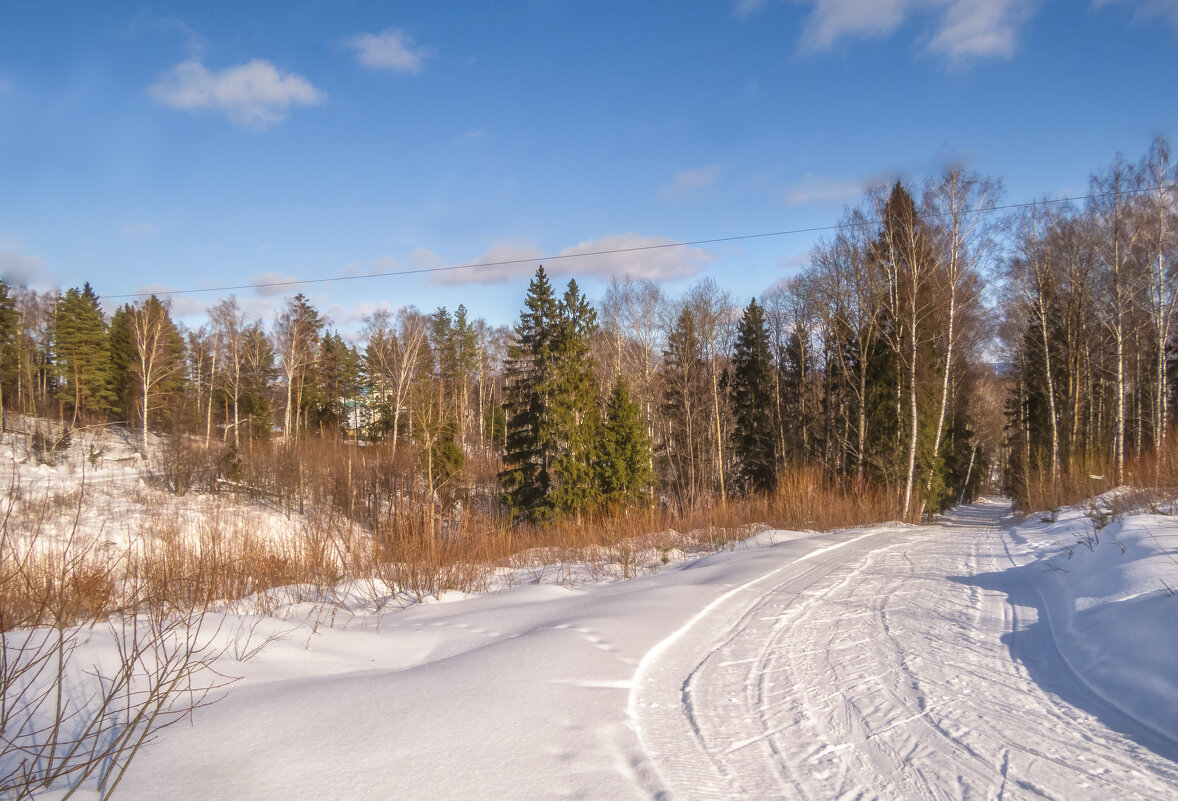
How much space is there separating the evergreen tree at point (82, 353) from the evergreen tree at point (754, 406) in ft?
115

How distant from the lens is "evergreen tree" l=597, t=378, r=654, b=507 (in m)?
25.9

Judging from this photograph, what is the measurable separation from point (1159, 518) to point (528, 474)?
852 inches

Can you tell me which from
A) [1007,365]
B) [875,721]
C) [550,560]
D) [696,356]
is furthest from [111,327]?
[1007,365]

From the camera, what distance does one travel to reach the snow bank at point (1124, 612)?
11.5 ft

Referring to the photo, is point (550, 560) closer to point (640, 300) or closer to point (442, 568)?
point (442, 568)

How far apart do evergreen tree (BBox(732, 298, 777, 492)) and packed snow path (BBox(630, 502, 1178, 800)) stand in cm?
2801

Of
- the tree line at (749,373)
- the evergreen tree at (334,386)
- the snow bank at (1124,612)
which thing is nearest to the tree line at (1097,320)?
the tree line at (749,373)

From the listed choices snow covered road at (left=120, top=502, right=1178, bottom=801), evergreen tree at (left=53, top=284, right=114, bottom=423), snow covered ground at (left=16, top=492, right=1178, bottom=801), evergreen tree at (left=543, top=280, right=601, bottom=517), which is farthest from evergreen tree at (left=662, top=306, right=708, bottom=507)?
evergreen tree at (left=53, top=284, right=114, bottom=423)

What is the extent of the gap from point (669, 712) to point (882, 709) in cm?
120

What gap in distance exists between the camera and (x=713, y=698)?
3654mm

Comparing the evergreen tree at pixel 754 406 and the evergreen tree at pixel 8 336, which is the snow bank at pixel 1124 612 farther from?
the evergreen tree at pixel 8 336

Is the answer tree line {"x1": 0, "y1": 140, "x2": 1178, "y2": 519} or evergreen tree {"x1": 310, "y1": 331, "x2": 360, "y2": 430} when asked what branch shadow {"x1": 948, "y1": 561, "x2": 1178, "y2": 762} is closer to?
tree line {"x1": 0, "y1": 140, "x2": 1178, "y2": 519}

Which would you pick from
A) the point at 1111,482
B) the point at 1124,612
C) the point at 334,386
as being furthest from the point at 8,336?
the point at 1111,482

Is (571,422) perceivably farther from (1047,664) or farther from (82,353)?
(82,353)
